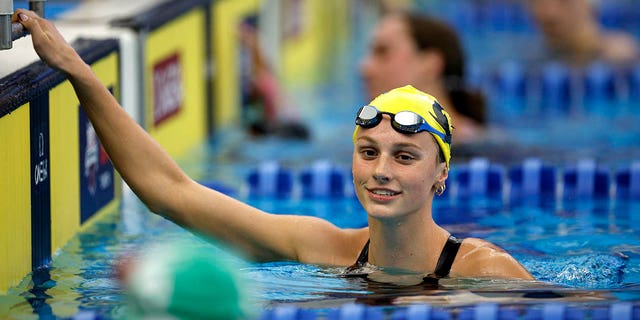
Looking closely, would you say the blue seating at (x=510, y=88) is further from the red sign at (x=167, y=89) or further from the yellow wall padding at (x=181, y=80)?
the red sign at (x=167, y=89)

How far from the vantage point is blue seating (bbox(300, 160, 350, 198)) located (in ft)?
17.9

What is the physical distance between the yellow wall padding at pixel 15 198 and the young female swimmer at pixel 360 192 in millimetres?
365

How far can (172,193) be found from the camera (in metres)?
3.29

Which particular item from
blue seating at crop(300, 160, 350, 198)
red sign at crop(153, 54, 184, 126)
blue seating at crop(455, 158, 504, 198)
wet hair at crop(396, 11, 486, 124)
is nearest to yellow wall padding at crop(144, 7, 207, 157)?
red sign at crop(153, 54, 184, 126)

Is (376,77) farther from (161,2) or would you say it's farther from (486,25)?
(486,25)

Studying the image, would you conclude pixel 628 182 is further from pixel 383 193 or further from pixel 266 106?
pixel 383 193

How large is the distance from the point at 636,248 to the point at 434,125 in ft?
4.24

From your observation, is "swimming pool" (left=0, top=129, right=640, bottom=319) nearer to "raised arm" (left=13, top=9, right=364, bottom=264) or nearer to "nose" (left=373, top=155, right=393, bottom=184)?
"raised arm" (left=13, top=9, right=364, bottom=264)

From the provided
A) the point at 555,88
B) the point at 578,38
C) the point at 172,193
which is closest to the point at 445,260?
the point at 172,193

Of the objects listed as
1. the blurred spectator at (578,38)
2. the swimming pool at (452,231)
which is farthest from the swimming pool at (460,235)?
the blurred spectator at (578,38)

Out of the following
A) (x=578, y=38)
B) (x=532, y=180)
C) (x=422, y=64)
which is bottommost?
(x=532, y=180)

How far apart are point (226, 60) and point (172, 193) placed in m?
3.97

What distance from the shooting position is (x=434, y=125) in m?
3.28

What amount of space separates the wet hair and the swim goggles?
10.3ft
